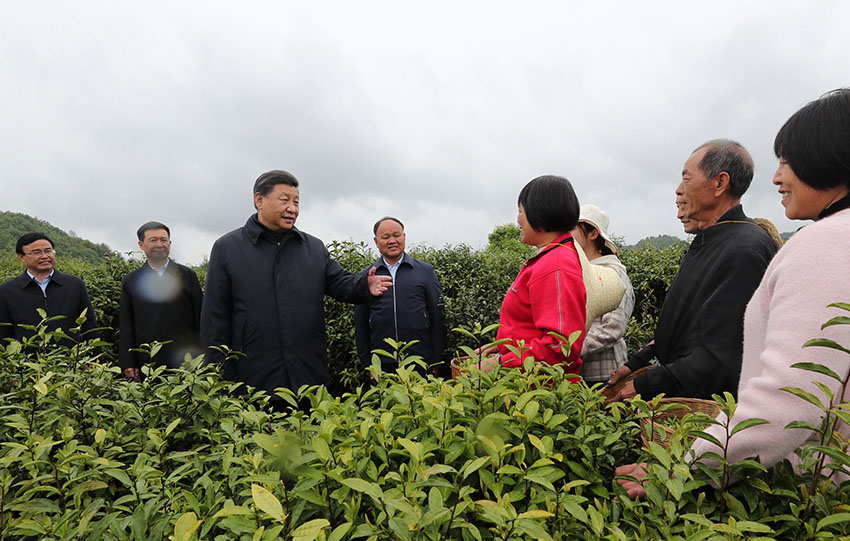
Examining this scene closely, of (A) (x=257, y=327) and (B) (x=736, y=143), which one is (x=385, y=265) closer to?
(A) (x=257, y=327)

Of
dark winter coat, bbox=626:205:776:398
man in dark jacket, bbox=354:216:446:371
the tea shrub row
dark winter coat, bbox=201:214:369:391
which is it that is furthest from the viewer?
the tea shrub row

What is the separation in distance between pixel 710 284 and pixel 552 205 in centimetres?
86

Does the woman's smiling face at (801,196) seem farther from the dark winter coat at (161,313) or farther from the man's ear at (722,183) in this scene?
the dark winter coat at (161,313)

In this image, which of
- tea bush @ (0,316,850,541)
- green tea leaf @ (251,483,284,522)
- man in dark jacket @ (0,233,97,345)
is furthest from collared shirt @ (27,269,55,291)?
green tea leaf @ (251,483,284,522)

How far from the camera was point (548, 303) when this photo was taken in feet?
7.78

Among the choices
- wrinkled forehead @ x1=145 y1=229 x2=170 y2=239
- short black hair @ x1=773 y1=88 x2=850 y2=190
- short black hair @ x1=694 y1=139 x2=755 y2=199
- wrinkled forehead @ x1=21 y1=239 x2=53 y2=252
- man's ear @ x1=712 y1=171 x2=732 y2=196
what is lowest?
wrinkled forehead @ x1=21 y1=239 x2=53 y2=252

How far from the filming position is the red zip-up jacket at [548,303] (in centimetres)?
229

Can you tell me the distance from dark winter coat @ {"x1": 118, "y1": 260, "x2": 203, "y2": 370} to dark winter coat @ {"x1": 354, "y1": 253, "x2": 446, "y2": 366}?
70.3 inches

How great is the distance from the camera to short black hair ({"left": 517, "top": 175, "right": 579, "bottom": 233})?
2600mm

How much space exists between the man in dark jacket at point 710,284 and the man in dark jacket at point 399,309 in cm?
248

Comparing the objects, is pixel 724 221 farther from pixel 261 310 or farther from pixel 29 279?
pixel 29 279

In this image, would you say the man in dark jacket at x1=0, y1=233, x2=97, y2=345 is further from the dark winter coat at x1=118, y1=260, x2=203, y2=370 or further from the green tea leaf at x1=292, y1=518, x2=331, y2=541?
the green tea leaf at x1=292, y1=518, x2=331, y2=541

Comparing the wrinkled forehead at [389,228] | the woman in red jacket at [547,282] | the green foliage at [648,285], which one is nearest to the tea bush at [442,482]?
the woman in red jacket at [547,282]

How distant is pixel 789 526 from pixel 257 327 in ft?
11.2
